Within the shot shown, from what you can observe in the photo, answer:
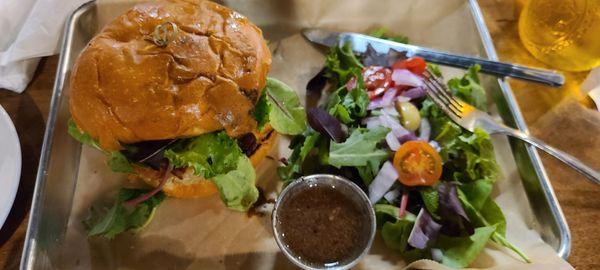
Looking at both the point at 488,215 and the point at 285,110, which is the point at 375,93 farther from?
the point at 488,215

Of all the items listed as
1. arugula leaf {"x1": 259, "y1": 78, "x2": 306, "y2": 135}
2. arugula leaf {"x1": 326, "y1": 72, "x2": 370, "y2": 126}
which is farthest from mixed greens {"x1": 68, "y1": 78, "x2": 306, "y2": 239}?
arugula leaf {"x1": 326, "y1": 72, "x2": 370, "y2": 126}

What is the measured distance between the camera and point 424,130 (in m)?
2.04

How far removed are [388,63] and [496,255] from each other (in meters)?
0.92

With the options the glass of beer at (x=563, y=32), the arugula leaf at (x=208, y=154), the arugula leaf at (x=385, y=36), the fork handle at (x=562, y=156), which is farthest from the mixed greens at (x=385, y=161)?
the glass of beer at (x=563, y=32)

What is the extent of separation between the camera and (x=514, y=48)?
2408 mm

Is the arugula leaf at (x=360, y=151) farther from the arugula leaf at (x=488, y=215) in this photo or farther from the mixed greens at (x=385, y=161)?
the arugula leaf at (x=488, y=215)

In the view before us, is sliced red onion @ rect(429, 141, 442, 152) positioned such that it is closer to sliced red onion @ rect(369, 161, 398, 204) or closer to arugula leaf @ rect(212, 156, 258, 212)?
sliced red onion @ rect(369, 161, 398, 204)

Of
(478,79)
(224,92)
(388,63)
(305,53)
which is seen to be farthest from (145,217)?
(478,79)

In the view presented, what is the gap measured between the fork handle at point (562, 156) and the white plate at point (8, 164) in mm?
1835

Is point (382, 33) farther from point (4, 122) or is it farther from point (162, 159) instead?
point (4, 122)

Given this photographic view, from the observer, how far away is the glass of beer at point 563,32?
214cm

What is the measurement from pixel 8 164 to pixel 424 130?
1599 mm

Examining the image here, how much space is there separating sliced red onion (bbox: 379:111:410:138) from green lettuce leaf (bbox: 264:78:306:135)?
32cm

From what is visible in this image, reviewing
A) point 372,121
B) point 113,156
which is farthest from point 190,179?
point 372,121
